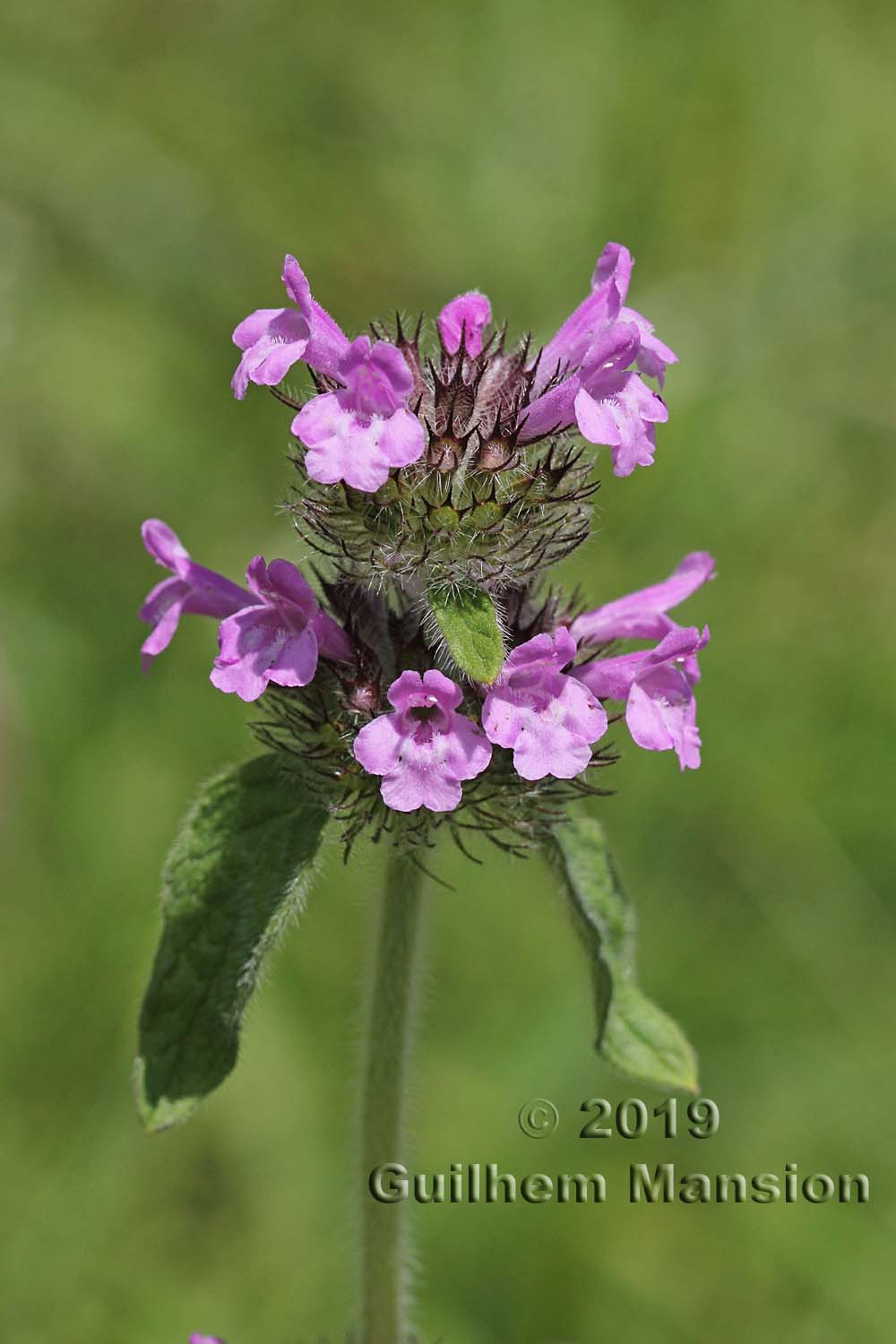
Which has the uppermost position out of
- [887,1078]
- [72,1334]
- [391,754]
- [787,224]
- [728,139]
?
[728,139]

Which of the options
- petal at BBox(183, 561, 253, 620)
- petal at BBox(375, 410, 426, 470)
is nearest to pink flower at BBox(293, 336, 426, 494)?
petal at BBox(375, 410, 426, 470)

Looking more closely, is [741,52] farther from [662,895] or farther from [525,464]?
[525,464]

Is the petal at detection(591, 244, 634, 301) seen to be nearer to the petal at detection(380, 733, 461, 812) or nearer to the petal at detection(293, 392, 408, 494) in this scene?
the petal at detection(293, 392, 408, 494)

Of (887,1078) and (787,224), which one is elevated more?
(787,224)

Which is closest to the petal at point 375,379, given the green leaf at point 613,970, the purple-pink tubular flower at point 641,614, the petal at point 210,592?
the petal at point 210,592

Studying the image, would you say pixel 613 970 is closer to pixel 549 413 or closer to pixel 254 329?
pixel 549 413

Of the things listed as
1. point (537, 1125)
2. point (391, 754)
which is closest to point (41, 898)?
point (537, 1125)

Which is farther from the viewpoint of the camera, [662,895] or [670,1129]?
[662,895]
